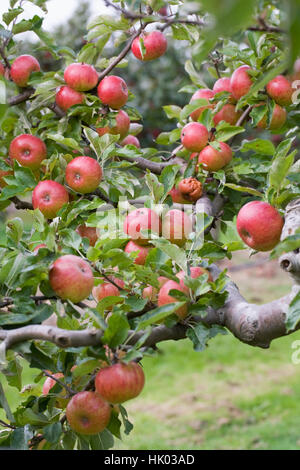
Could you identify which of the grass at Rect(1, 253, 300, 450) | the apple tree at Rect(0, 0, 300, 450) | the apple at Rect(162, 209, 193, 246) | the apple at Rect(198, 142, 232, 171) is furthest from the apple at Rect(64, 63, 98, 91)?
the grass at Rect(1, 253, 300, 450)

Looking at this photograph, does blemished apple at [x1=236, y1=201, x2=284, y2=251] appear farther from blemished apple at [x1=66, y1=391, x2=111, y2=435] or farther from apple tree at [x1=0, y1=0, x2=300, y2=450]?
blemished apple at [x1=66, y1=391, x2=111, y2=435]

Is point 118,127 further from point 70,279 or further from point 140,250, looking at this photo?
point 70,279

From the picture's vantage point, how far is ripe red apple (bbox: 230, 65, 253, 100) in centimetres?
140

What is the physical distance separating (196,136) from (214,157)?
83mm

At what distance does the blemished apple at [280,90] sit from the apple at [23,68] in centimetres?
62

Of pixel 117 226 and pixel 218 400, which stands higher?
pixel 117 226

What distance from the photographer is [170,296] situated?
1000mm

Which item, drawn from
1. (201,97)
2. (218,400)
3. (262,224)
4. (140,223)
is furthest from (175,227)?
(218,400)

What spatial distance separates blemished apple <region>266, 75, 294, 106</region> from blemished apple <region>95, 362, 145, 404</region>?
821mm

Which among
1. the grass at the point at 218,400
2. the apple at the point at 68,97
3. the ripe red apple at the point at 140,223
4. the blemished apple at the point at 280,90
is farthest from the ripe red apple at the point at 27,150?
the grass at the point at 218,400

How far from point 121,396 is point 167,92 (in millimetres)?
4438

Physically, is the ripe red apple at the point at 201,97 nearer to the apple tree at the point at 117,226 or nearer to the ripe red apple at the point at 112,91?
the apple tree at the point at 117,226

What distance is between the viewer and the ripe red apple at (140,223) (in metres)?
1.13
